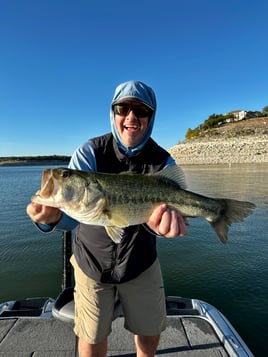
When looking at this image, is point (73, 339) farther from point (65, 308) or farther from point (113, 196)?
point (113, 196)

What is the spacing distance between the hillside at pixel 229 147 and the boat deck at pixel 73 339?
5654 cm

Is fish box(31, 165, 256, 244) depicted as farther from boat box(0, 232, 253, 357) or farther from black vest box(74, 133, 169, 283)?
boat box(0, 232, 253, 357)

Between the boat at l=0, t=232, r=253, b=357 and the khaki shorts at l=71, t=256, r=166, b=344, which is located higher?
the khaki shorts at l=71, t=256, r=166, b=344

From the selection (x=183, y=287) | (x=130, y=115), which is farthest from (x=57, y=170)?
(x=183, y=287)

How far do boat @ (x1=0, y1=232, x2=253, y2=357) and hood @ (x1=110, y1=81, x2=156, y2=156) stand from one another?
200 cm

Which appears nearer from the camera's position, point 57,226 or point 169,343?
point 57,226

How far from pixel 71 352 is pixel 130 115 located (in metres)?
3.33

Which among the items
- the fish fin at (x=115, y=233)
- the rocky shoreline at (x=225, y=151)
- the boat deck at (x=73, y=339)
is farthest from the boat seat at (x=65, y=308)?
the rocky shoreline at (x=225, y=151)

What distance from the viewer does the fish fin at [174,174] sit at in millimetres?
3383

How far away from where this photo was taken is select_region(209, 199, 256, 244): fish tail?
3682 mm

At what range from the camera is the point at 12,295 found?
7637mm

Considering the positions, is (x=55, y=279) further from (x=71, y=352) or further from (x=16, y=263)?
(x=71, y=352)

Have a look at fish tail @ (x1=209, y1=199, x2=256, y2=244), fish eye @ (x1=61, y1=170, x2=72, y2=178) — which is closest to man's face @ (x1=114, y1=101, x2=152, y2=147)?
fish eye @ (x1=61, y1=170, x2=72, y2=178)

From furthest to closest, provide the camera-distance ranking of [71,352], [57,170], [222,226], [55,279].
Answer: [55,279]
[71,352]
[222,226]
[57,170]
